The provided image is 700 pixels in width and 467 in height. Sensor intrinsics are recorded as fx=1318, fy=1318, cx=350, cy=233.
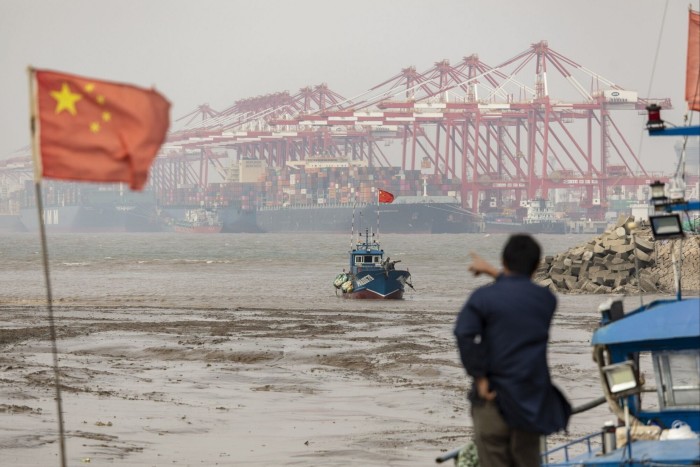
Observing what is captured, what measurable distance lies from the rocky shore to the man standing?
2015 inches

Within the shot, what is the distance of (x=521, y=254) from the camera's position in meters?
8.10

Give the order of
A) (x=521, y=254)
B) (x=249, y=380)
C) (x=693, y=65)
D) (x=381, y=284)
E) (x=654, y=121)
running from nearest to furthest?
(x=521, y=254) → (x=654, y=121) → (x=693, y=65) → (x=249, y=380) → (x=381, y=284)

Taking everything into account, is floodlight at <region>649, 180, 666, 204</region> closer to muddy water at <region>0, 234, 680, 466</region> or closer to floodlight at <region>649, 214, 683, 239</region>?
floodlight at <region>649, 214, 683, 239</region>

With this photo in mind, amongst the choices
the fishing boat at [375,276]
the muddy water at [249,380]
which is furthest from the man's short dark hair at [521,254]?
the fishing boat at [375,276]

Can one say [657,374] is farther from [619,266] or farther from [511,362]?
[619,266]

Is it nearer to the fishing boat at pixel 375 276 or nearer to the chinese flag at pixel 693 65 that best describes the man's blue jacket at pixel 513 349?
the chinese flag at pixel 693 65

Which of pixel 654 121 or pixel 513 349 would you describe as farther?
pixel 654 121

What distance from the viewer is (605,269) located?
6212 centimetres

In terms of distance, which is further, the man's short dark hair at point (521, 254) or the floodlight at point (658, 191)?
the floodlight at point (658, 191)

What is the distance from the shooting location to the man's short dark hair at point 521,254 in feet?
26.6

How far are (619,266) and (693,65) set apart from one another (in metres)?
46.9

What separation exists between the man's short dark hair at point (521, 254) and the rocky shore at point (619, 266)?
51.1 metres

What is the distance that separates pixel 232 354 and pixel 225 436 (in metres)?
12.3

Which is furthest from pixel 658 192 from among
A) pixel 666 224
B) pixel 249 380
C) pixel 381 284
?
pixel 381 284
